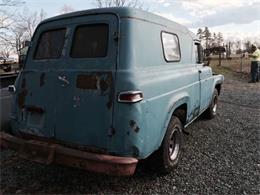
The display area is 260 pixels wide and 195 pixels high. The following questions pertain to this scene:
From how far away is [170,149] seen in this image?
418 cm

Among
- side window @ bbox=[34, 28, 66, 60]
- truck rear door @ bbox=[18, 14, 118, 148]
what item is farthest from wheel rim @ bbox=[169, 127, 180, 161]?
side window @ bbox=[34, 28, 66, 60]

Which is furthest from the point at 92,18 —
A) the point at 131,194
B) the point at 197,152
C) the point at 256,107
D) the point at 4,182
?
the point at 256,107

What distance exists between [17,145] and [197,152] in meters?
2.98

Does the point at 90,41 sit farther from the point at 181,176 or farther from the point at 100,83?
the point at 181,176

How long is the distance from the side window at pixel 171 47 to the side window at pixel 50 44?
143cm

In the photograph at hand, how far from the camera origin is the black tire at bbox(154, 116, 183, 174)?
12.6 ft

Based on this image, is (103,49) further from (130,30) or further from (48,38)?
(48,38)

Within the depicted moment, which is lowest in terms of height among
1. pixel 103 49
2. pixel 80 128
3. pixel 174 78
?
pixel 80 128

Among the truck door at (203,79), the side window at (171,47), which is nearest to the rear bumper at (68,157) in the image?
the side window at (171,47)

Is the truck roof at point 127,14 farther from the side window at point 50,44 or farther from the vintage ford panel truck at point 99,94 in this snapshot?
the side window at point 50,44

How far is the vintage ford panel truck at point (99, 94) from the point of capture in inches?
125

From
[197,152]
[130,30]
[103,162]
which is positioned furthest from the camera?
[197,152]

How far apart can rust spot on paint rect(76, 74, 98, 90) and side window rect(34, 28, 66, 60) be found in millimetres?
615

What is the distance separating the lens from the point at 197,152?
5000 millimetres
